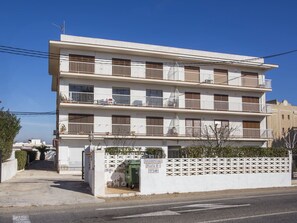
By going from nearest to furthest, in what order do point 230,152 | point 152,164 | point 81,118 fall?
point 152,164 → point 230,152 → point 81,118

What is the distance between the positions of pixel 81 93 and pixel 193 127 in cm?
1277

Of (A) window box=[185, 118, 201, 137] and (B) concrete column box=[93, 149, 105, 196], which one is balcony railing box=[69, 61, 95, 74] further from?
(B) concrete column box=[93, 149, 105, 196]

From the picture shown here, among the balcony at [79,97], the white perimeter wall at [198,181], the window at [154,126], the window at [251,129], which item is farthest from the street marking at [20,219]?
the window at [251,129]

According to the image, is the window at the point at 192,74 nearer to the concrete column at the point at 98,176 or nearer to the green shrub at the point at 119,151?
the green shrub at the point at 119,151

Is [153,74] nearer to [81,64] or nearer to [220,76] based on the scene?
[81,64]

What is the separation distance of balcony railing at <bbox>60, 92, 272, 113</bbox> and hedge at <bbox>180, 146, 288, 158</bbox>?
1973 centimetres

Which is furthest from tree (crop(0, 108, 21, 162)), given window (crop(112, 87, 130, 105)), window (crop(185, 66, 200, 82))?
window (crop(185, 66, 200, 82))

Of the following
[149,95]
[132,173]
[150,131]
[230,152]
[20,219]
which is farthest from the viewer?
[149,95]

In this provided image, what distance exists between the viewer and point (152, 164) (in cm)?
1667

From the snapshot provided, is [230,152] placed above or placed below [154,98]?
below

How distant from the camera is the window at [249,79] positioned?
1775 inches

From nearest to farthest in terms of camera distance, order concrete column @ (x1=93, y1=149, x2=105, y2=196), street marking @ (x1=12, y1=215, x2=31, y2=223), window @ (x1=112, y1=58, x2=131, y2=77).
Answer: street marking @ (x1=12, y1=215, x2=31, y2=223) < concrete column @ (x1=93, y1=149, x2=105, y2=196) < window @ (x1=112, y1=58, x2=131, y2=77)

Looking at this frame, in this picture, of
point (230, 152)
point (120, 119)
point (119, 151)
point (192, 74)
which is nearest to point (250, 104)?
point (192, 74)

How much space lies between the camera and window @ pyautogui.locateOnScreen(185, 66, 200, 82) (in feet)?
139
